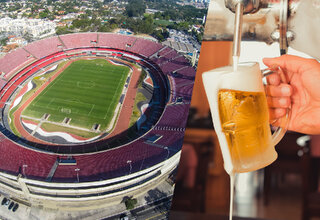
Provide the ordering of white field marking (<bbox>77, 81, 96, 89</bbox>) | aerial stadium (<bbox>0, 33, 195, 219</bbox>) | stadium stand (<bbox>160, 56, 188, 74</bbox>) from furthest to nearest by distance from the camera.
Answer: stadium stand (<bbox>160, 56, 188, 74</bbox>)
white field marking (<bbox>77, 81, 96, 89</bbox>)
aerial stadium (<bbox>0, 33, 195, 219</bbox>)

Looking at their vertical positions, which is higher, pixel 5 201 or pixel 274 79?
pixel 274 79

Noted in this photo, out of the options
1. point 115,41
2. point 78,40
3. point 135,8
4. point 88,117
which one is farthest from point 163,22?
point 88,117

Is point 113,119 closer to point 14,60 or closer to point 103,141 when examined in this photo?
point 103,141

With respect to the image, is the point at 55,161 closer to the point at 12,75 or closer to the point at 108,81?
the point at 108,81

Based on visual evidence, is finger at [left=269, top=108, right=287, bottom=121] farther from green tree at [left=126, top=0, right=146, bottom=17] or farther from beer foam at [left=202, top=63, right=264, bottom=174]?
green tree at [left=126, top=0, right=146, bottom=17]

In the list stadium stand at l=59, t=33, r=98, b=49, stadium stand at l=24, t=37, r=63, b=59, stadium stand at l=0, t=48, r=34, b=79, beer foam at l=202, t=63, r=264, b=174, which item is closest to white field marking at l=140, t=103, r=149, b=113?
stadium stand at l=0, t=48, r=34, b=79

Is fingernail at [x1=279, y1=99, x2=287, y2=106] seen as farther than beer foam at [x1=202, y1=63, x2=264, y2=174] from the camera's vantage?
Yes
